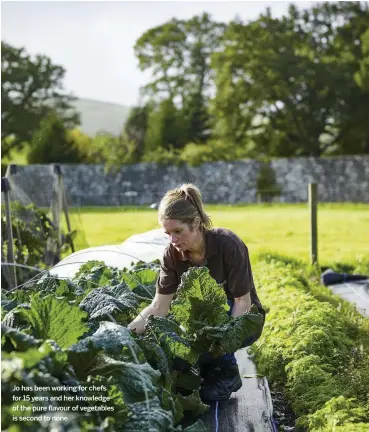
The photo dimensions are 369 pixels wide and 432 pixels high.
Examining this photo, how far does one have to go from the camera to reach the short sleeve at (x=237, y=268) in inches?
128

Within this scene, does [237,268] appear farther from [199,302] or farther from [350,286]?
[350,286]

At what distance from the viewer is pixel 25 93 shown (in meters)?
26.9

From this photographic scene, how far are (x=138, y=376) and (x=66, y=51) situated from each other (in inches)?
1052

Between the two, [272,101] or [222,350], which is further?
[272,101]

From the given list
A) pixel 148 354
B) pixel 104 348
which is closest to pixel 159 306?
pixel 148 354

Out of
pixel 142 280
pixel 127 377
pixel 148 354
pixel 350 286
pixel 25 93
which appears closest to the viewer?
pixel 127 377

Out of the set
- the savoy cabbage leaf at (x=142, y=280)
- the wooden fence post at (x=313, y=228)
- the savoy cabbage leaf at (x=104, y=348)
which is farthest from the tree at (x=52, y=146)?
the savoy cabbage leaf at (x=104, y=348)

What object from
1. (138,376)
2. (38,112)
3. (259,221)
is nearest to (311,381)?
(138,376)

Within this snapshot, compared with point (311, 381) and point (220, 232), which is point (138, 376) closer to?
point (220, 232)

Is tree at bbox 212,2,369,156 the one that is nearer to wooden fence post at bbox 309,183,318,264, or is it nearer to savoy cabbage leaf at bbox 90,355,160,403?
wooden fence post at bbox 309,183,318,264

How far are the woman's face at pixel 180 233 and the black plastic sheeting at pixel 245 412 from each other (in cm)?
71

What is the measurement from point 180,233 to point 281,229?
36.3ft

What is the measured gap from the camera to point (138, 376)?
96.4 inches

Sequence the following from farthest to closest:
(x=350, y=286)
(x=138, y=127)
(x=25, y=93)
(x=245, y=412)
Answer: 1. (x=25, y=93)
2. (x=138, y=127)
3. (x=350, y=286)
4. (x=245, y=412)
